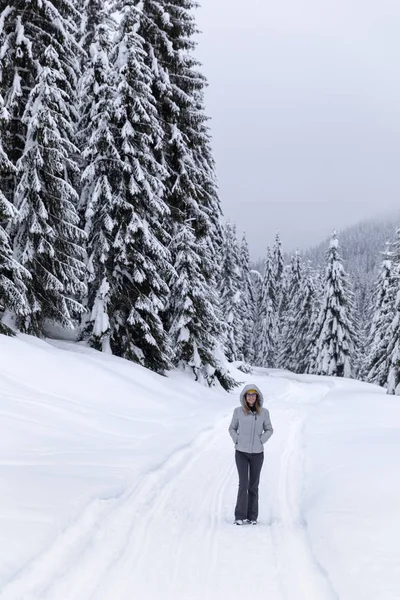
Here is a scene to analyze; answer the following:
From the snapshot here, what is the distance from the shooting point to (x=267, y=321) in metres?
65.7

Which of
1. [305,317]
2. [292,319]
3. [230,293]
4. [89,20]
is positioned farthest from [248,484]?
[292,319]

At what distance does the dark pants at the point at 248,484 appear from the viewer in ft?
21.6

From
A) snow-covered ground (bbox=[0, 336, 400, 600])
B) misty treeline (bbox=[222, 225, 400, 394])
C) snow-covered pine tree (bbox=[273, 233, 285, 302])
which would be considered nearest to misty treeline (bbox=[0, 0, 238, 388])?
snow-covered ground (bbox=[0, 336, 400, 600])

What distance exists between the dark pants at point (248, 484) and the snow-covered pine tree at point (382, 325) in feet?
86.9

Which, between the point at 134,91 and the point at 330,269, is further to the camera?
the point at 330,269

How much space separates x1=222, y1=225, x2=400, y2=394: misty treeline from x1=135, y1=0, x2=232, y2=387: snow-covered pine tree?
13990 millimetres

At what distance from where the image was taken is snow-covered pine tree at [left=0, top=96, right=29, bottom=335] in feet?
41.6

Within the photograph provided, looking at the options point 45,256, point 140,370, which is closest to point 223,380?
point 140,370

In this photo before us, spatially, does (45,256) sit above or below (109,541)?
above

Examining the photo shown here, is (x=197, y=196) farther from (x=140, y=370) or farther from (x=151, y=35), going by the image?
(x=140, y=370)

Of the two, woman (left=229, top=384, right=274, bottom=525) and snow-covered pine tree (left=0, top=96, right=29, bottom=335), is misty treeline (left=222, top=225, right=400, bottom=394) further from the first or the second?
woman (left=229, top=384, right=274, bottom=525)

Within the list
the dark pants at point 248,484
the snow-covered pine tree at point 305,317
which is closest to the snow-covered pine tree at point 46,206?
the dark pants at point 248,484

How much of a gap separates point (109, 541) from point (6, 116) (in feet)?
38.0

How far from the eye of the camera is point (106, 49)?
18.6m
